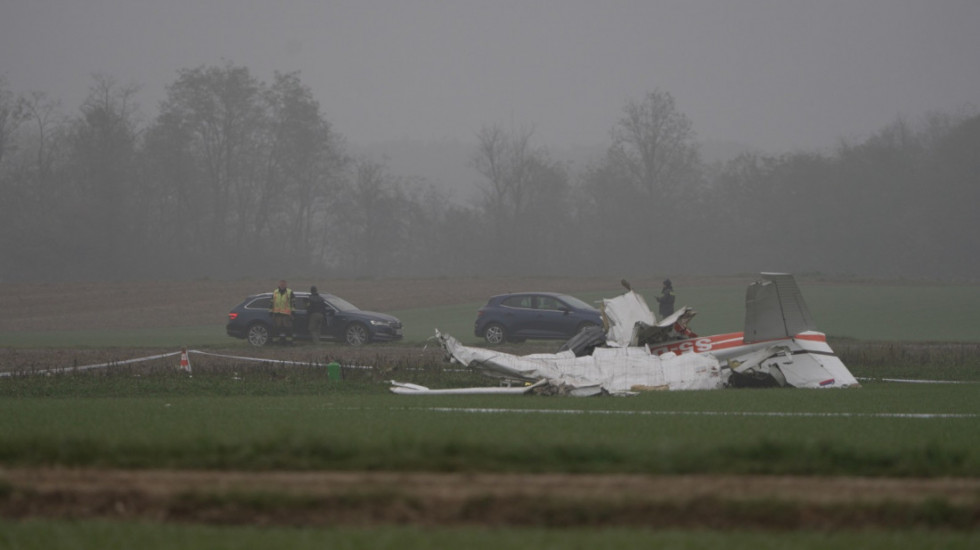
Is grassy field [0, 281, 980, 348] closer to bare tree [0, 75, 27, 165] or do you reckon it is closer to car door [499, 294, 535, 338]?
car door [499, 294, 535, 338]

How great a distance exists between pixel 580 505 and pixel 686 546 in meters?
0.87

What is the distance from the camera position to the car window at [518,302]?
104ft

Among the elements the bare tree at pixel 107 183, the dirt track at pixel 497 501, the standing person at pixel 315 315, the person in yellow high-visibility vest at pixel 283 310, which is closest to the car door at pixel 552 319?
the standing person at pixel 315 315

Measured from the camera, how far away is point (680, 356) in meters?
18.2

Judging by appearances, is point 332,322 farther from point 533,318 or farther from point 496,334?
point 533,318

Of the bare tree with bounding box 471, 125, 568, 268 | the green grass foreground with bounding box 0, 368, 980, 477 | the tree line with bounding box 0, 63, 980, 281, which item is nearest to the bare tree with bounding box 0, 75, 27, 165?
the tree line with bounding box 0, 63, 980, 281

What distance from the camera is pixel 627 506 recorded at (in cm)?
619

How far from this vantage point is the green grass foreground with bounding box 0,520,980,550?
5418mm

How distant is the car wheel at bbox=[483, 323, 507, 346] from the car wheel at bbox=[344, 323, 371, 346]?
11.7 feet

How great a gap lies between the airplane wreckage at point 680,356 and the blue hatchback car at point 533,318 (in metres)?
11.3

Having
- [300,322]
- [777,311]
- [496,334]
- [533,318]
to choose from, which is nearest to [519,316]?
[533,318]

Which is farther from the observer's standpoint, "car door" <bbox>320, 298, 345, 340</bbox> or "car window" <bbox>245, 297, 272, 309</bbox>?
"car window" <bbox>245, 297, 272, 309</bbox>

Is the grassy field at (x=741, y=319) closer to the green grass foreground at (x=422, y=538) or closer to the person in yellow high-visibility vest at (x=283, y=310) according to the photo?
the person in yellow high-visibility vest at (x=283, y=310)

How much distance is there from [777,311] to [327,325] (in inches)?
650
